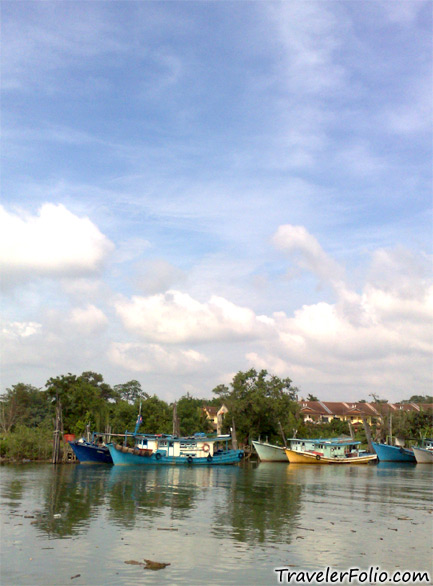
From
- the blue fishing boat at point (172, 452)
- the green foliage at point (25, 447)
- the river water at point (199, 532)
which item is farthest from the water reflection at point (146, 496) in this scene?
the green foliage at point (25, 447)

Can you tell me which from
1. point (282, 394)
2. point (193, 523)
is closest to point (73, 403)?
point (282, 394)

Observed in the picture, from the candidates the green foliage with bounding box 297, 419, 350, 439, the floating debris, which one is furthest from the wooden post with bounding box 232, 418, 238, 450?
the floating debris

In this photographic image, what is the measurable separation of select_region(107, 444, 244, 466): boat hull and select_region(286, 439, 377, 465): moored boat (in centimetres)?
966

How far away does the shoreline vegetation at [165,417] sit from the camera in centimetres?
6606

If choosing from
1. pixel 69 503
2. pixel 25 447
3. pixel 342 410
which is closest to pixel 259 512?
pixel 69 503

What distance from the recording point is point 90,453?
206 ft

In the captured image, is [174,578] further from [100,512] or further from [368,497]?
[368,497]

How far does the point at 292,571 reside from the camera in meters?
16.4

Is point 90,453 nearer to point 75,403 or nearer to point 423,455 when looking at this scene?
point 75,403

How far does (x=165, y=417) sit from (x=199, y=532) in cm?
6456

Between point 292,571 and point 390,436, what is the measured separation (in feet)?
253

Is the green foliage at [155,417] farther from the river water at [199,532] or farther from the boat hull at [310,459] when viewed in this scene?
the river water at [199,532]

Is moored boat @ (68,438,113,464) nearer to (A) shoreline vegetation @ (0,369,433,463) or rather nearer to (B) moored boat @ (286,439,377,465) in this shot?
(A) shoreline vegetation @ (0,369,433,463)

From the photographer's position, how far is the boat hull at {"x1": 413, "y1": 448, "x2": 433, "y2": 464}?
81094 mm
